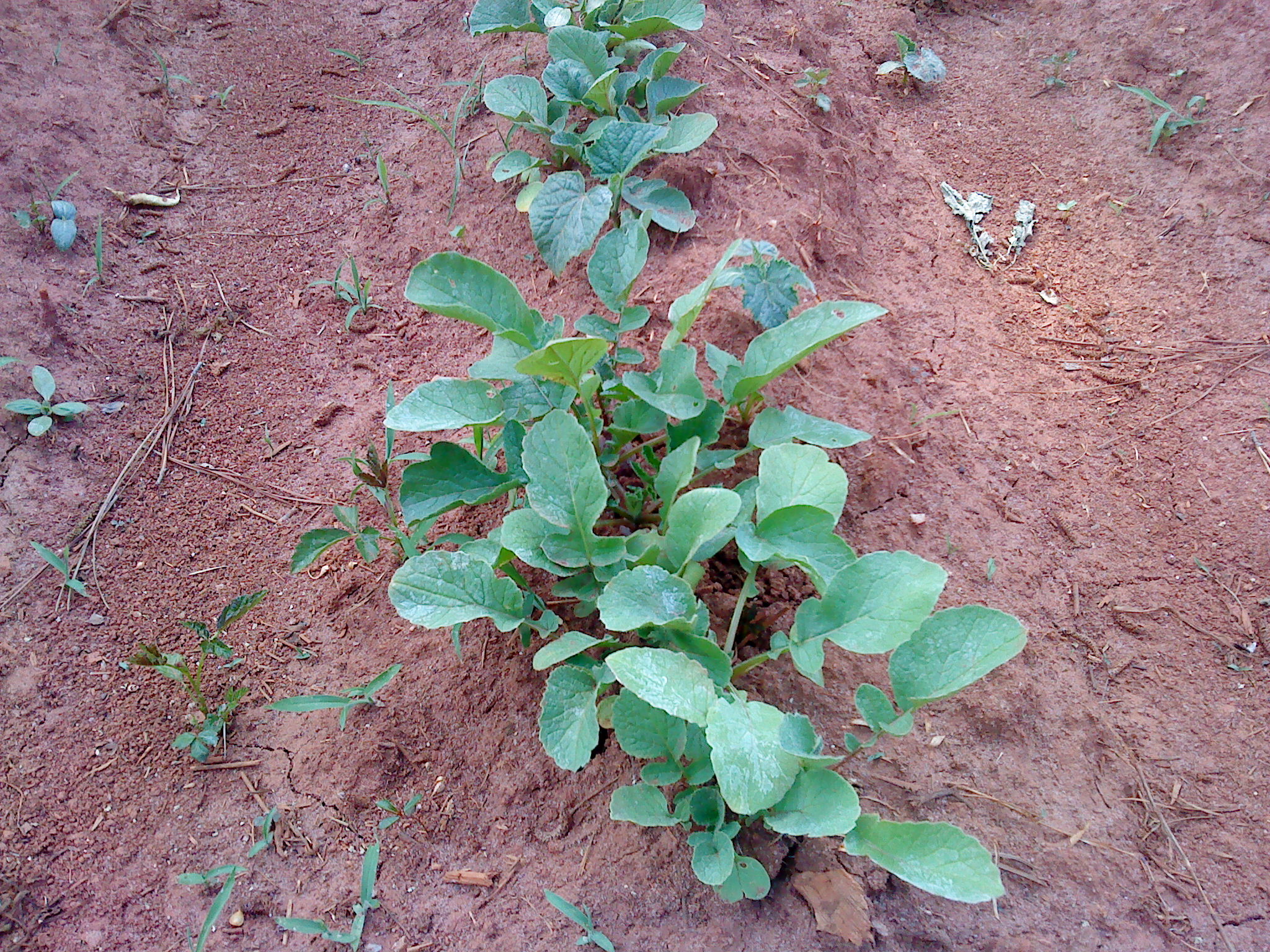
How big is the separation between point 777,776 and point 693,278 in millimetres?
Answer: 1267

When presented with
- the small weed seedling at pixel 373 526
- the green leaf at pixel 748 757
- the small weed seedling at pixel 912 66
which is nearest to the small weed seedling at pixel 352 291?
the small weed seedling at pixel 373 526

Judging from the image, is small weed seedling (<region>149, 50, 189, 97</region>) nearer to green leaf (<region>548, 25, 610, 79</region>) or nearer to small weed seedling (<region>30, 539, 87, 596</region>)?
green leaf (<region>548, 25, 610, 79</region>)

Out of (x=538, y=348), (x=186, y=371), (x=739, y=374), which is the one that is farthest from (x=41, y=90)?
(x=739, y=374)

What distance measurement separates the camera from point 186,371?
88.1 inches

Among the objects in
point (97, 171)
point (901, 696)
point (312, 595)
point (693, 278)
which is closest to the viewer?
point (901, 696)

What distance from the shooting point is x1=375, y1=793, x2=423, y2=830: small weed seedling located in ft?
4.97

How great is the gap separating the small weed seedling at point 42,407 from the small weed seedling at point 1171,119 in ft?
11.2

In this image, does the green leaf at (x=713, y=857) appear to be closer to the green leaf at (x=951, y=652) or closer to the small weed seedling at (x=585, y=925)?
the small weed seedling at (x=585, y=925)

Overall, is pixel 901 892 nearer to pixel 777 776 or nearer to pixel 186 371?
pixel 777 776

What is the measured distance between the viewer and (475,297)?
1.60m

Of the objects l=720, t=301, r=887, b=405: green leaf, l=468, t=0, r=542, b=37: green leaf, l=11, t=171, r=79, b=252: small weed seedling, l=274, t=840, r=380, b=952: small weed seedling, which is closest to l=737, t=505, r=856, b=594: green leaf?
l=720, t=301, r=887, b=405: green leaf

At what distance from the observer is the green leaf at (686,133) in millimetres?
2123

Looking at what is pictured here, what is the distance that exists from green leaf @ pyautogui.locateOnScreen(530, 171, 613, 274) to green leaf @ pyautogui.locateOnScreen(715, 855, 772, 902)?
4.18 ft

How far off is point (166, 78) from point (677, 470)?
2552 mm
